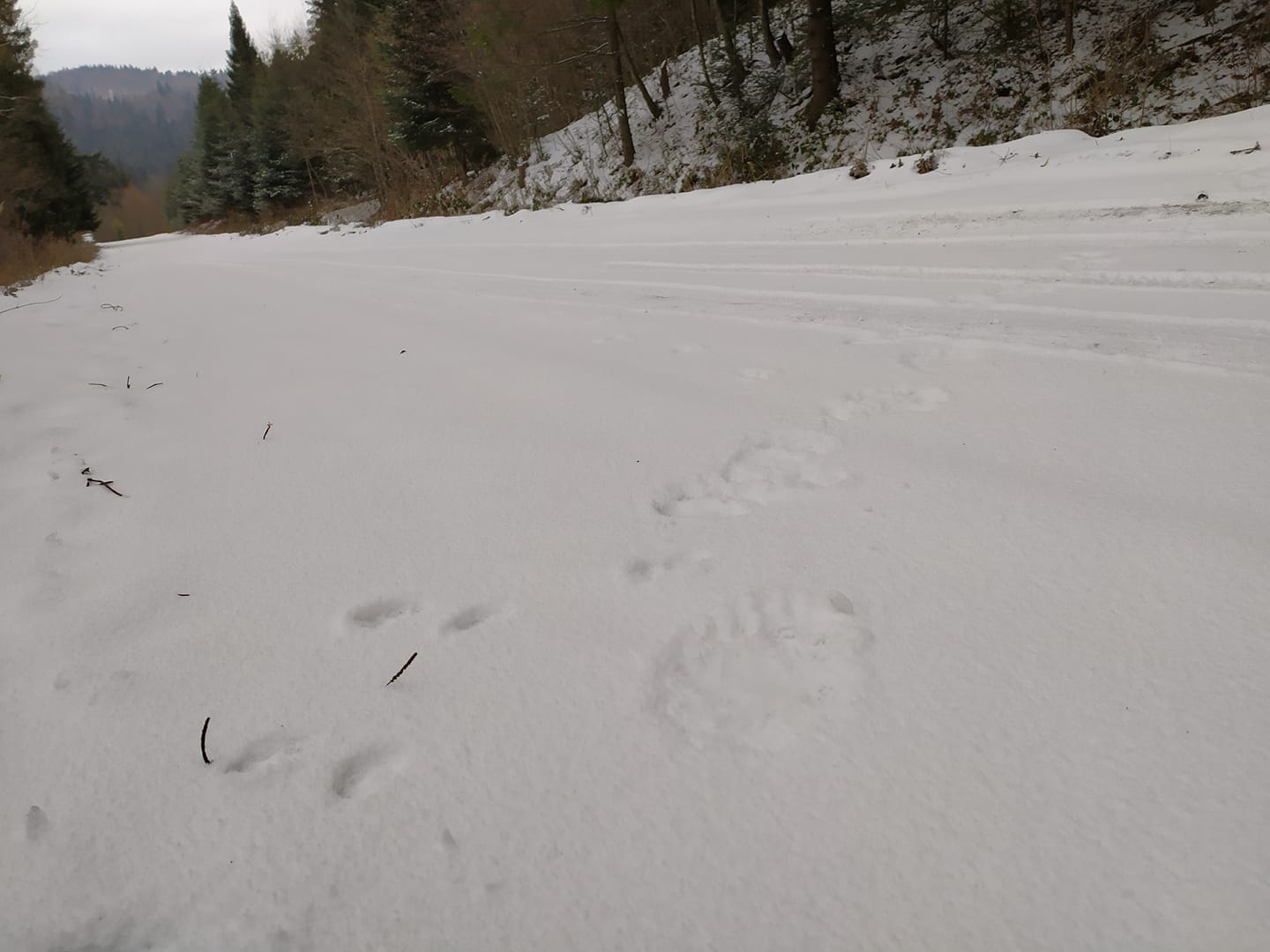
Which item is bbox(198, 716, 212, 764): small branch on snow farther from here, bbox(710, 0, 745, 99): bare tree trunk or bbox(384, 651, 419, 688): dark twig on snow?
bbox(710, 0, 745, 99): bare tree trunk

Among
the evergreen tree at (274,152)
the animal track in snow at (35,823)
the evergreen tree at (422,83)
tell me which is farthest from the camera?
the evergreen tree at (274,152)

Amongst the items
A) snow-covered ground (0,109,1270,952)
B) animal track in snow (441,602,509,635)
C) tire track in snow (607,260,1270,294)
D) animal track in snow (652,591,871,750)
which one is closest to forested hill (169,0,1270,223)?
tire track in snow (607,260,1270,294)

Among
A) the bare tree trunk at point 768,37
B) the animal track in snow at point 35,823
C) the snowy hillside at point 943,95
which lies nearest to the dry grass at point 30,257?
the snowy hillside at point 943,95

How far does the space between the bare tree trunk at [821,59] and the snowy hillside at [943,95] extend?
225mm

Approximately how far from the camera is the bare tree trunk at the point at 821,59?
9141 millimetres

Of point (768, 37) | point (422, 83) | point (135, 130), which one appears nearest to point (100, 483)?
point (768, 37)

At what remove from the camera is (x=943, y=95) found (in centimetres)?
942

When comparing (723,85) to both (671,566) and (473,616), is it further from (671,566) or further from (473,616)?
(473,616)

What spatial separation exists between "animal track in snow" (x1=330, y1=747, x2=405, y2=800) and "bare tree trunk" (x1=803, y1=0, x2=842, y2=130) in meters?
11.0

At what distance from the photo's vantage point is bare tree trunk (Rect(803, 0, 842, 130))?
9.14 m

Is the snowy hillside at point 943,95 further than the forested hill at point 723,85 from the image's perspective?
No

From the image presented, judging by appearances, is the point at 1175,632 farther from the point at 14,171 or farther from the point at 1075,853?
the point at 14,171

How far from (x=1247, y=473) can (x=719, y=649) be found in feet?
4.29

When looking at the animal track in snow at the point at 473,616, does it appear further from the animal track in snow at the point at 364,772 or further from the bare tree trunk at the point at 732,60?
the bare tree trunk at the point at 732,60
